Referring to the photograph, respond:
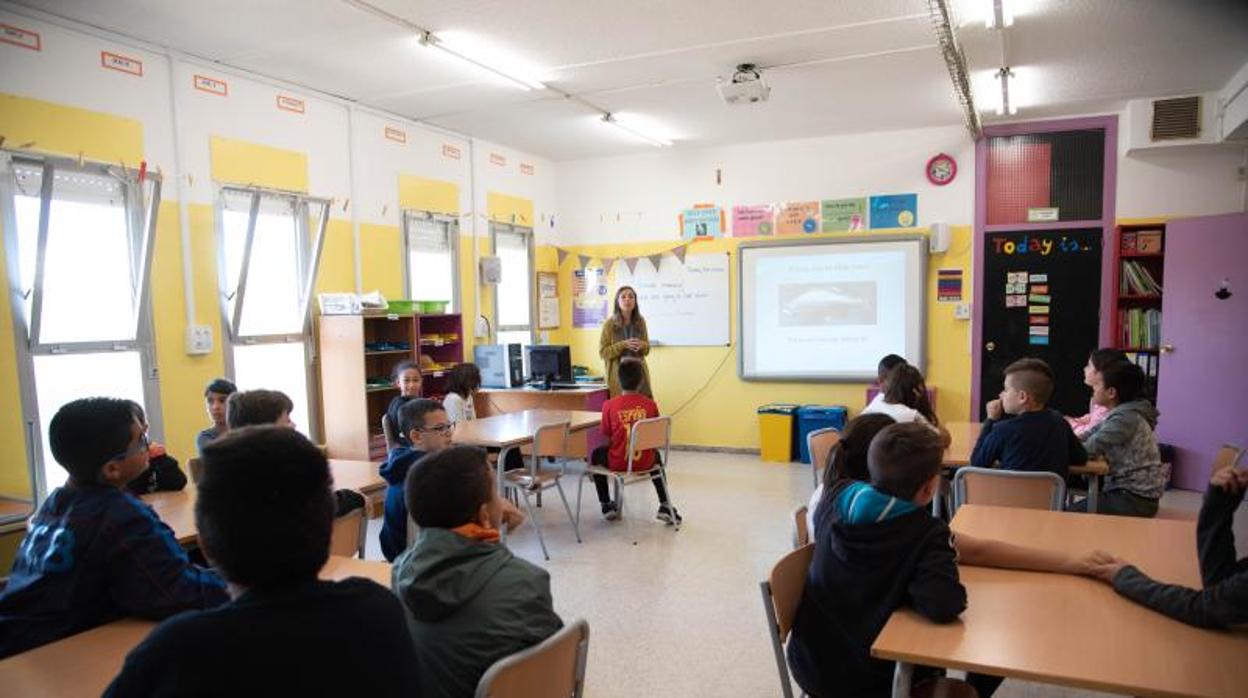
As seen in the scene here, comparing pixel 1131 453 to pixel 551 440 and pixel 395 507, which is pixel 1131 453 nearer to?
pixel 551 440

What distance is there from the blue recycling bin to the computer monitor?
2264 millimetres

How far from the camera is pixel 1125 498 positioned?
10.6ft

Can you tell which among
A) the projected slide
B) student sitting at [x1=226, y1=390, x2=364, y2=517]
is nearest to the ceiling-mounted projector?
the projected slide

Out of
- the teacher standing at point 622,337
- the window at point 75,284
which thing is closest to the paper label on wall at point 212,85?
the window at point 75,284

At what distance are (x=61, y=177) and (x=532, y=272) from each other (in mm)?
4420

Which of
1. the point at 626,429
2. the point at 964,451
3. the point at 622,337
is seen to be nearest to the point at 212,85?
the point at 626,429

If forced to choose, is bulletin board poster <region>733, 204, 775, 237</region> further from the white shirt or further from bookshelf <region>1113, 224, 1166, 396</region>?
the white shirt

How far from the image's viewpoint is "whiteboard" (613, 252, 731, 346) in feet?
24.4

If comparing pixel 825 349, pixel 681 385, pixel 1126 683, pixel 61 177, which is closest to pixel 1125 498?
pixel 1126 683

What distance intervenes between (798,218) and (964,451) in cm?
384

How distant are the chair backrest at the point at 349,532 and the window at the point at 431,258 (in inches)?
147

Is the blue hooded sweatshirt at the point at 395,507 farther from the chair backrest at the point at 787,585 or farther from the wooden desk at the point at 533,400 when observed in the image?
the wooden desk at the point at 533,400

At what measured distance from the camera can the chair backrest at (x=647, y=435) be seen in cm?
449

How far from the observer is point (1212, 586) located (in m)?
1.62
